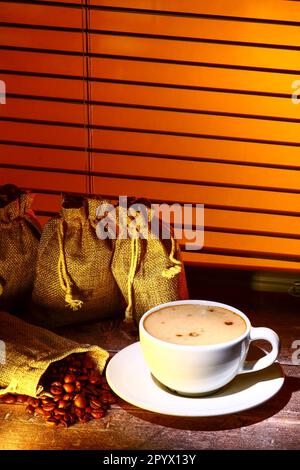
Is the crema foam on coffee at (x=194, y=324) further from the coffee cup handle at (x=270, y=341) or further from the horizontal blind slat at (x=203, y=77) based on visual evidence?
the horizontal blind slat at (x=203, y=77)

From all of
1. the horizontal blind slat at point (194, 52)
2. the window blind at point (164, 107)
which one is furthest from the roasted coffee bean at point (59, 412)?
the horizontal blind slat at point (194, 52)

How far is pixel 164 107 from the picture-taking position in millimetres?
3885

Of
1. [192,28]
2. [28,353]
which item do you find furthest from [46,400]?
[192,28]

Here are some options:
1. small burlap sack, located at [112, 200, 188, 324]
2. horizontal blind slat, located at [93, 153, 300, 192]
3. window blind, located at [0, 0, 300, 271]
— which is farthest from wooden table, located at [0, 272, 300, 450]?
horizontal blind slat, located at [93, 153, 300, 192]

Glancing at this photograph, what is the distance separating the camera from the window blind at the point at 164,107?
3.74m

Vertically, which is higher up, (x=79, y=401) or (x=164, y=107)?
(x=164, y=107)

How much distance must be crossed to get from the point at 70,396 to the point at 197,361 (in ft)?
1.13

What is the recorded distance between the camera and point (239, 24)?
3.97 metres

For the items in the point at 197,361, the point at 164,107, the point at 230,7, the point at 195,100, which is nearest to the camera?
the point at 197,361

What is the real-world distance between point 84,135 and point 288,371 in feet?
9.43

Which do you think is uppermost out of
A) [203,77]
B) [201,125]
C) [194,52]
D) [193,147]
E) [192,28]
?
[192,28]

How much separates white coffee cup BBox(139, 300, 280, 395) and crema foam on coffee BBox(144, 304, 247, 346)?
3 cm

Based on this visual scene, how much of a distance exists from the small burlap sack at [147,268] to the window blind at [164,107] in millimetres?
1787

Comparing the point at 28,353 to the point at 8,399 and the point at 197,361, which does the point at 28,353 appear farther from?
the point at 197,361
